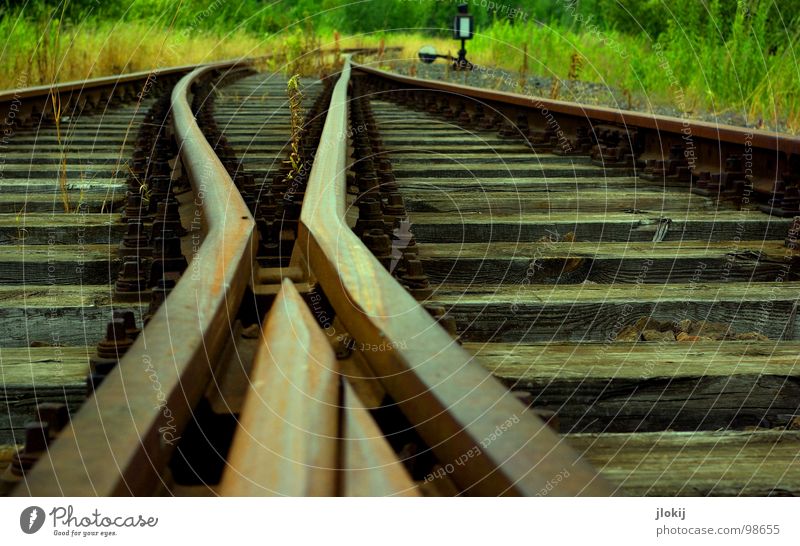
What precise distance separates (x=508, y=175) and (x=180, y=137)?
134 cm

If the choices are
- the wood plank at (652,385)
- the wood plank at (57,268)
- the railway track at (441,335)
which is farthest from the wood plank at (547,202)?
the wood plank at (652,385)

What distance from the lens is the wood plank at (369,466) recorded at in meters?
1.18

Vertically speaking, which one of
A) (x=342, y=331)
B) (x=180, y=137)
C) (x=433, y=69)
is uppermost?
(x=342, y=331)

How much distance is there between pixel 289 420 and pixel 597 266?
70.0 inches

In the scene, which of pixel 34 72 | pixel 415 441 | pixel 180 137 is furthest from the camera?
pixel 34 72

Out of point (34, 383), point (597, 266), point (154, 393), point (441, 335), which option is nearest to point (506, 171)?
point (597, 266)

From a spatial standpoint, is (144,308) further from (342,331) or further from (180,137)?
(180,137)

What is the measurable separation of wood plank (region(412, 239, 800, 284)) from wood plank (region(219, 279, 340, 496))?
123 centimetres

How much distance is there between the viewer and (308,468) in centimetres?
115

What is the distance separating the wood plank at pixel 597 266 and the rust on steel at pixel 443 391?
824 millimetres

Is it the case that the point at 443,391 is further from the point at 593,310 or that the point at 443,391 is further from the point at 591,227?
the point at 591,227

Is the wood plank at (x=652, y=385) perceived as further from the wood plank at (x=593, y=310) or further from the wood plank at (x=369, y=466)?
the wood plank at (x=369, y=466)

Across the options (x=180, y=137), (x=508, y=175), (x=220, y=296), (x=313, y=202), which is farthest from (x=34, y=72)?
(x=220, y=296)

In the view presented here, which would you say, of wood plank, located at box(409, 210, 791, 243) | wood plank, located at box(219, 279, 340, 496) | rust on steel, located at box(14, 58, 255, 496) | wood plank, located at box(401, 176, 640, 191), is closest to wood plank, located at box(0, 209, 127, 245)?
wood plank, located at box(409, 210, 791, 243)
